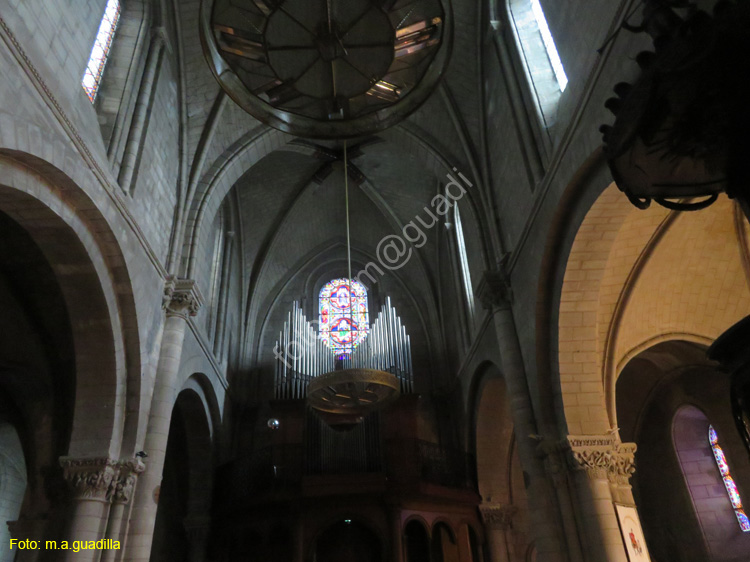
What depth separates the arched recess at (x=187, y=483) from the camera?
44.0 ft

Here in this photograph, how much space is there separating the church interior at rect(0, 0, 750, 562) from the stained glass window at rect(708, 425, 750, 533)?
0.21 feet

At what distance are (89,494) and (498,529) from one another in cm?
959

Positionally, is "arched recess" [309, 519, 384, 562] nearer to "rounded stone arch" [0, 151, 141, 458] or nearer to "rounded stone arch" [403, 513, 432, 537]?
"rounded stone arch" [403, 513, 432, 537]

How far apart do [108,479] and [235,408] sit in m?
8.51

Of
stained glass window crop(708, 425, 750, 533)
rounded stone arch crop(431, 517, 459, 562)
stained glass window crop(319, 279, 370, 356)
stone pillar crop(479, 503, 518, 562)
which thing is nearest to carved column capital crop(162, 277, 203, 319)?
rounded stone arch crop(431, 517, 459, 562)

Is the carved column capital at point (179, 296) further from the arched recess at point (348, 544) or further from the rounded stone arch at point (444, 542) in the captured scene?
the rounded stone arch at point (444, 542)

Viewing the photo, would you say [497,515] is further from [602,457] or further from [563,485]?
[602,457]

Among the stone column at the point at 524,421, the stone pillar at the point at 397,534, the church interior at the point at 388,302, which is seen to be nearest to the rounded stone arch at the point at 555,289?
the church interior at the point at 388,302

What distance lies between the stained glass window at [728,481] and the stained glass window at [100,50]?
1468 centimetres

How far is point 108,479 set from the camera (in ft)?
27.3

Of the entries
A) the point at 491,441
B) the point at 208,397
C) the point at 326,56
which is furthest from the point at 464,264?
the point at 326,56

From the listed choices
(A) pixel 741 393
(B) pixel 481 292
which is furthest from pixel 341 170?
(A) pixel 741 393

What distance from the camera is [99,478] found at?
8227 mm

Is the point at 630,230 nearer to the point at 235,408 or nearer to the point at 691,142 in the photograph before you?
the point at 691,142
